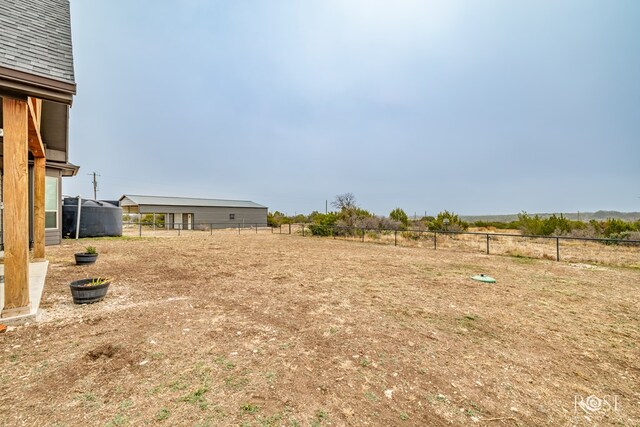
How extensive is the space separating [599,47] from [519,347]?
2075cm

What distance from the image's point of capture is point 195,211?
27.3m

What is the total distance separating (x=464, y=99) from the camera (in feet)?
69.7

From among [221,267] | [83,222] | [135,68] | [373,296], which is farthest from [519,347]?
[135,68]

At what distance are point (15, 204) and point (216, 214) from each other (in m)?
27.1

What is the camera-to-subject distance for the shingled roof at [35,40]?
3.04 metres

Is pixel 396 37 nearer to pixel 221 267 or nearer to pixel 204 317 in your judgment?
pixel 221 267

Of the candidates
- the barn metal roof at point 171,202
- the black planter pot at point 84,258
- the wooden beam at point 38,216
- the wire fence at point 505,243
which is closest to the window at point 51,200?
the wooden beam at point 38,216

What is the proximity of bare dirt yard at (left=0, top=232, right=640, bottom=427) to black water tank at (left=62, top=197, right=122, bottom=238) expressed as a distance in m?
11.1

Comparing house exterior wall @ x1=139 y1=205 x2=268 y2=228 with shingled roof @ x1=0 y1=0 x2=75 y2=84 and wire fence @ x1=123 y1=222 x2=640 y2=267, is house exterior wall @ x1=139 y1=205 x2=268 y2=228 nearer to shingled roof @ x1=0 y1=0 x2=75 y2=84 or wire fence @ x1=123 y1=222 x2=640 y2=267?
wire fence @ x1=123 y1=222 x2=640 y2=267

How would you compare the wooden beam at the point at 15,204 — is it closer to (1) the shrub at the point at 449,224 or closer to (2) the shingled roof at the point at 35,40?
(2) the shingled roof at the point at 35,40

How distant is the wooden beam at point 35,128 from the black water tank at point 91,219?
8.75m

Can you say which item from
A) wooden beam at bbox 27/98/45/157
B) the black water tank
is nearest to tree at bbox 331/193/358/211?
the black water tank

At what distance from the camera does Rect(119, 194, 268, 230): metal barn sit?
2505 cm

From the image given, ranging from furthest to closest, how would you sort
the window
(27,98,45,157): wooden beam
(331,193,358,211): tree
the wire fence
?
(331,193,358,211): tree, the window, the wire fence, (27,98,45,157): wooden beam
